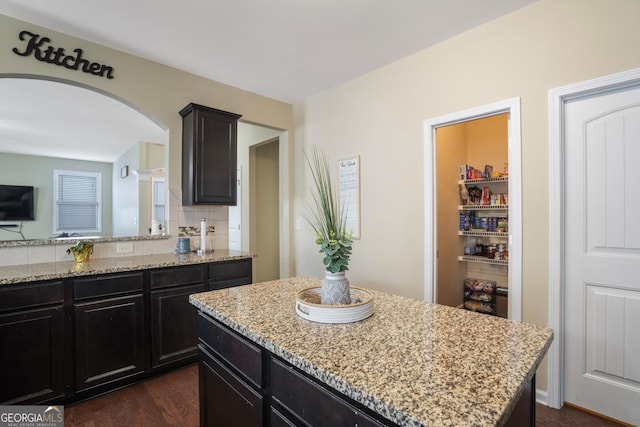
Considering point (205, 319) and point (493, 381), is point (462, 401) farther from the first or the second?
point (205, 319)

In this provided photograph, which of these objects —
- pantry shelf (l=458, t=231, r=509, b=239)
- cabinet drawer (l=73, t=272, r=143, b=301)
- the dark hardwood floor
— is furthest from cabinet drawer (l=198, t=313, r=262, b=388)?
pantry shelf (l=458, t=231, r=509, b=239)

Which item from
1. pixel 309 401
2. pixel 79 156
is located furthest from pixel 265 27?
pixel 79 156

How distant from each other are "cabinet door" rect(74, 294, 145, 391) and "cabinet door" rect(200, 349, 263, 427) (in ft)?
3.69

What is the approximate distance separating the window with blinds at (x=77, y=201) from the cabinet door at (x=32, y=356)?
590 cm

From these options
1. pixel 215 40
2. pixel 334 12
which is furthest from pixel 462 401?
pixel 215 40

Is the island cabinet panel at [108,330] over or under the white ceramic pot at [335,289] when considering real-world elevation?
under

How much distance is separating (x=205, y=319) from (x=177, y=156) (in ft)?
6.74

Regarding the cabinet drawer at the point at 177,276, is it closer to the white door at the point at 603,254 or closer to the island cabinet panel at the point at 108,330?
the island cabinet panel at the point at 108,330

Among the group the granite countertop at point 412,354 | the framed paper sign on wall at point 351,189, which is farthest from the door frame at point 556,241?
the framed paper sign on wall at point 351,189

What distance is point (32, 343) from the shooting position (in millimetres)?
1876

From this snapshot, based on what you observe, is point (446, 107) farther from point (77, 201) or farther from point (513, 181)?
point (77, 201)

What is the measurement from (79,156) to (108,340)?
6.10 metres

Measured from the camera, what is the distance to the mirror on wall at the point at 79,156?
3554 mm

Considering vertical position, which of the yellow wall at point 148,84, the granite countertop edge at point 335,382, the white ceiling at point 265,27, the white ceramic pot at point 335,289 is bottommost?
the granite countertop edge at point 335,382
